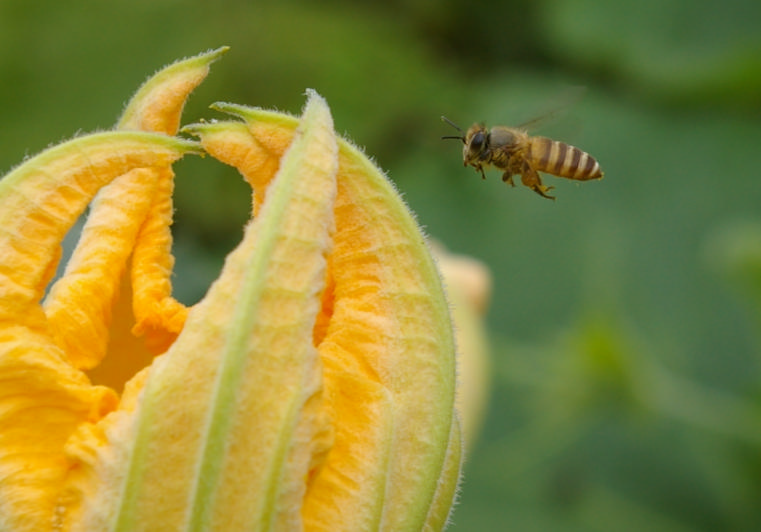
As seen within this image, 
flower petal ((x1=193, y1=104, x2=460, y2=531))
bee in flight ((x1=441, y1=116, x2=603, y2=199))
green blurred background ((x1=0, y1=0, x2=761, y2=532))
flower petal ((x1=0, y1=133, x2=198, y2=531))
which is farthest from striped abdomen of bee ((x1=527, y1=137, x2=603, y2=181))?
green blurred background ((x1=0, y1=0, x2=761, y2=532))

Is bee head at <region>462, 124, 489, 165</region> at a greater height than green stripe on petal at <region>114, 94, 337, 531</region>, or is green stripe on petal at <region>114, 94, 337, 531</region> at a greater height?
bee head at <region>462, 124, 489, 165</region>

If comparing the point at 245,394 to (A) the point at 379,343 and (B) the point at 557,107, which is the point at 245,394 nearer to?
(A) the point at 379,343

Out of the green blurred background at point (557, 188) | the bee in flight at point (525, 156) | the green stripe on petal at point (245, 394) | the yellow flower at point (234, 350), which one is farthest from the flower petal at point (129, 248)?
the green blurred background at point (557, 188)

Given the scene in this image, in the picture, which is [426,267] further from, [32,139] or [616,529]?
[32,139]

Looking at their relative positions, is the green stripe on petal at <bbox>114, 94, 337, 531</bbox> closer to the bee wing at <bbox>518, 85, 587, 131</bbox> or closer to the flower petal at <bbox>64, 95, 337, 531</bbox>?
the flower petal at <bbox>64, 95, 337, 531</bbox>

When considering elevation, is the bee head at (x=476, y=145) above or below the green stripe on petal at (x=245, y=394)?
above

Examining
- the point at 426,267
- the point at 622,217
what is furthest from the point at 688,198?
the point at 426,267

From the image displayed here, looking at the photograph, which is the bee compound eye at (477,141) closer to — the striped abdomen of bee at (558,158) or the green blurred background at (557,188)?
the striped abdomen of bee at (558,158)
